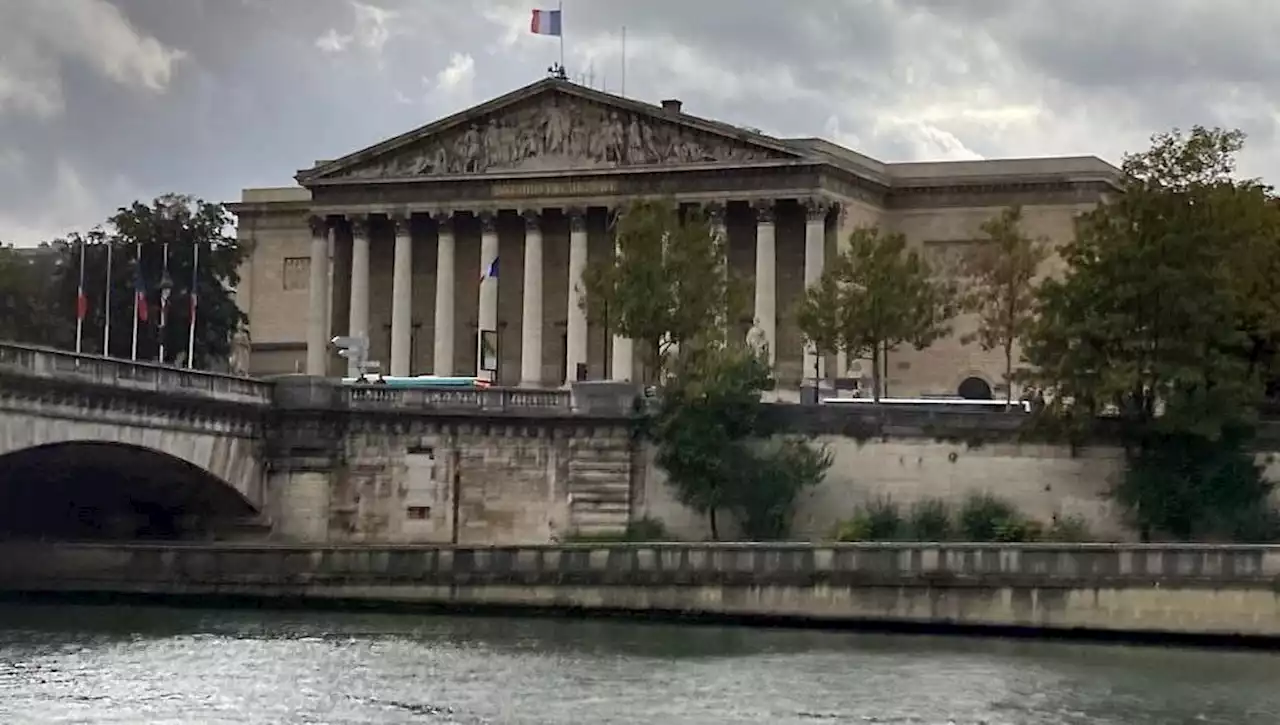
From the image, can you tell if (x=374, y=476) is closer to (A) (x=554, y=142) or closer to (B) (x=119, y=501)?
(B) (x=119, y=501)

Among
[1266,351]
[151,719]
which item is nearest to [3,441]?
[151,719]

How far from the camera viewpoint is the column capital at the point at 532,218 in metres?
101

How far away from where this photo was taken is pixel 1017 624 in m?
58.2

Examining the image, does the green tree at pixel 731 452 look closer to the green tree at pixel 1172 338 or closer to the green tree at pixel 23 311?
the green tree at pixel 1172 338

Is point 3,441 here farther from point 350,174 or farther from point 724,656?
point 350,174

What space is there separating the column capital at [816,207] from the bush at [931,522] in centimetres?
2691

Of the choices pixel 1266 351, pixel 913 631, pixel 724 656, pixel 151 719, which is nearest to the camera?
pixel 151 719

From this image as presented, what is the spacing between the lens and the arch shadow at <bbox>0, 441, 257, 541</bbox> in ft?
219

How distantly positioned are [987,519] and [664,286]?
15010mm

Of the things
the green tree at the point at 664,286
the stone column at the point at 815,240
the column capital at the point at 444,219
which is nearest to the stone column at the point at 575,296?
the column capital at the point at 444,219

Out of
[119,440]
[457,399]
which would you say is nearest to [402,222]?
→ [457,399]

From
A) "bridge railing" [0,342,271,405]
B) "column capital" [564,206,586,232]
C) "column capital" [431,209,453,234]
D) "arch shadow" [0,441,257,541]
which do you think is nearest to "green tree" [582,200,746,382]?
"bridge railing" [0,342,271,405]

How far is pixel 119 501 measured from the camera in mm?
70562

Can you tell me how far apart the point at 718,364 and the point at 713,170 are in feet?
85.7
